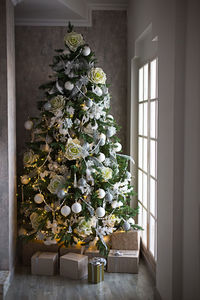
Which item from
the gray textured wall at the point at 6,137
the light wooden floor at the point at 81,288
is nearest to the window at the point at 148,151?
the light wooden floor at the point at 81,288

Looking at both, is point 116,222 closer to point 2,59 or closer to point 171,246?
point 171,246

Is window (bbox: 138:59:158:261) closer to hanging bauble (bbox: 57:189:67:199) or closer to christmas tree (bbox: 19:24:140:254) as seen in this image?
christmas tree (bbox: 19:24:140:254)

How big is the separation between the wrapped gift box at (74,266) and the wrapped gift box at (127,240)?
386mm

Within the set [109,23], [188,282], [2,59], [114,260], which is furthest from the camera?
[109,23]

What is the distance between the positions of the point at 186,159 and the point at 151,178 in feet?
4.06

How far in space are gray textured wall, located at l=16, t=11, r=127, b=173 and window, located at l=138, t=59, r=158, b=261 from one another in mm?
476

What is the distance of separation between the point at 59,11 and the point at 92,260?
2.66 meters

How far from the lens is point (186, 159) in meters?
2.54

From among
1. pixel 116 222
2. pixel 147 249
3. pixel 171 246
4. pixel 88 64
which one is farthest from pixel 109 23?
pixel 171 246

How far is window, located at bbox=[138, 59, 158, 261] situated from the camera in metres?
3.62

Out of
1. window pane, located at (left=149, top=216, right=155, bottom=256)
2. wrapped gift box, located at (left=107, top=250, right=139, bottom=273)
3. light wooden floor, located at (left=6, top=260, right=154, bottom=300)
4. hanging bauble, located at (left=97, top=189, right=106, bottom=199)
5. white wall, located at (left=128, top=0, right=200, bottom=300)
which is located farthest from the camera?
wrapped gift box, located at (left=107, top=250, right=139, bottom=273)

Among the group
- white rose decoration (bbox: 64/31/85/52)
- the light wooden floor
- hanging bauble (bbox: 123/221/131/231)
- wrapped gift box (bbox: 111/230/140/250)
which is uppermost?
white rose decoration (bbox: 64/31/85/52)

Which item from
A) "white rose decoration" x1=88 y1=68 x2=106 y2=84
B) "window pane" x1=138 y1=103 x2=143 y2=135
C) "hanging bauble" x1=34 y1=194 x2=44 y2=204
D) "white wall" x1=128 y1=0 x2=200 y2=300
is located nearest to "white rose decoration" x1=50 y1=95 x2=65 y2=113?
"white rose decoration" x1=88 y1=68 x2=106 y2=84

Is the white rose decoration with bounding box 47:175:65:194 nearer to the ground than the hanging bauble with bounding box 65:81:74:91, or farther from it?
nearer to the ground
